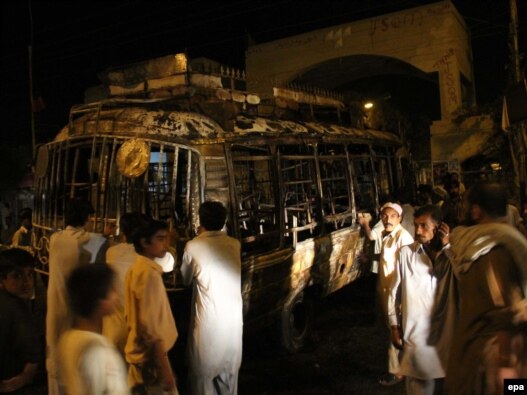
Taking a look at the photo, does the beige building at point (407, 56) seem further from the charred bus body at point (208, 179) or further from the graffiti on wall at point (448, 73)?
the charred bus body at point (208, 179)

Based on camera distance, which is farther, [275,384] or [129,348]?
[275,384]

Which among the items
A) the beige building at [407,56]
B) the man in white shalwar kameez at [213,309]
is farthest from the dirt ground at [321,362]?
the beige building at [407,56]

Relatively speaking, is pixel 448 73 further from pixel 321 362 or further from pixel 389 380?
pixel 389 380

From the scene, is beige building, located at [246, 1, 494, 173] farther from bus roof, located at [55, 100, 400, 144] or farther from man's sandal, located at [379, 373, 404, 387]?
man's sandal, located at [379, 373, 404, 387]

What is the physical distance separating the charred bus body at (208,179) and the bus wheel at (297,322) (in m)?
0.01

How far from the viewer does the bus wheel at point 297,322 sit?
560 centimetres

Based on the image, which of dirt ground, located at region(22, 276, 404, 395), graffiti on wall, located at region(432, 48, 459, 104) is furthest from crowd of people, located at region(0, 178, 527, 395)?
graffiti on wall, located at region(432, 48, 459, 104)

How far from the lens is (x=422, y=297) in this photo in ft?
10.8

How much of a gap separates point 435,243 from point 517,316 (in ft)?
3.54

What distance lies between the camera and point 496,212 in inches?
105

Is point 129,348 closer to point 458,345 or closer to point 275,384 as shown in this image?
point 458,345

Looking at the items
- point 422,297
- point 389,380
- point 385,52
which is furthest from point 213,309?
point 385,52

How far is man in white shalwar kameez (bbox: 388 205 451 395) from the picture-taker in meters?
3.28

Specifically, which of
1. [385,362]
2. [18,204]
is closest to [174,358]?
[385,362]
